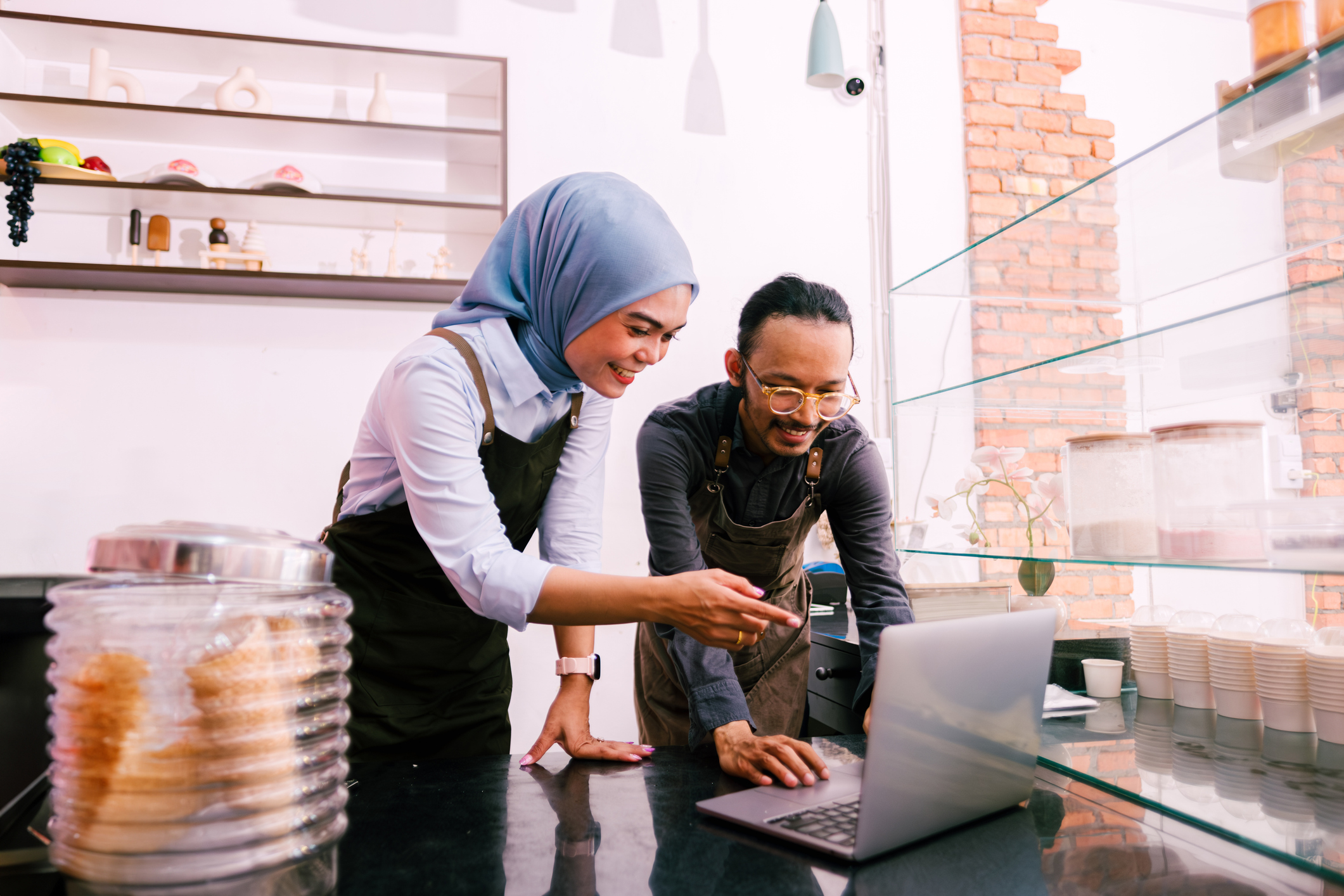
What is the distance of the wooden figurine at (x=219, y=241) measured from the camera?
2.51 metres

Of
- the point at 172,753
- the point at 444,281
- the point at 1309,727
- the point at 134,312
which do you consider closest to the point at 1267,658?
the point at 1309,727

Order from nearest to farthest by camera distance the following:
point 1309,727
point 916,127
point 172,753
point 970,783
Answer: point 172,753 → point 970,783 → point 1309,727 → point 916,127

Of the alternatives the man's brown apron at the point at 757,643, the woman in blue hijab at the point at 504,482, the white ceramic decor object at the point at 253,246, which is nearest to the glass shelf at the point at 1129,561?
the man's brown apron at the point at 757,643

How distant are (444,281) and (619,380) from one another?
1526mm

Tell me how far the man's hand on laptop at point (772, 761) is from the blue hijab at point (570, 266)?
616 mm

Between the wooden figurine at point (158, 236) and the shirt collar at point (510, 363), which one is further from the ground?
the wooden figurine at point (158, 236)

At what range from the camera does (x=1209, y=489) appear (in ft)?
3.18

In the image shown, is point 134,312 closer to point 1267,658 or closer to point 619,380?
point 619,380

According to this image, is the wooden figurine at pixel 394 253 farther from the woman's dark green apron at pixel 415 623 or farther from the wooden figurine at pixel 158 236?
the woman's dark green apron at pixel 415 623

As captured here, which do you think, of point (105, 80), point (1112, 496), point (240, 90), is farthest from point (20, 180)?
point (1112, 496)

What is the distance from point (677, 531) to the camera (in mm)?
1412

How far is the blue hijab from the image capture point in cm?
120

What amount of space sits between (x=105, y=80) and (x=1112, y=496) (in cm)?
290

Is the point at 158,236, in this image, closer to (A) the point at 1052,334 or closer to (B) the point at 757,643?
(B) the point at 757,643
